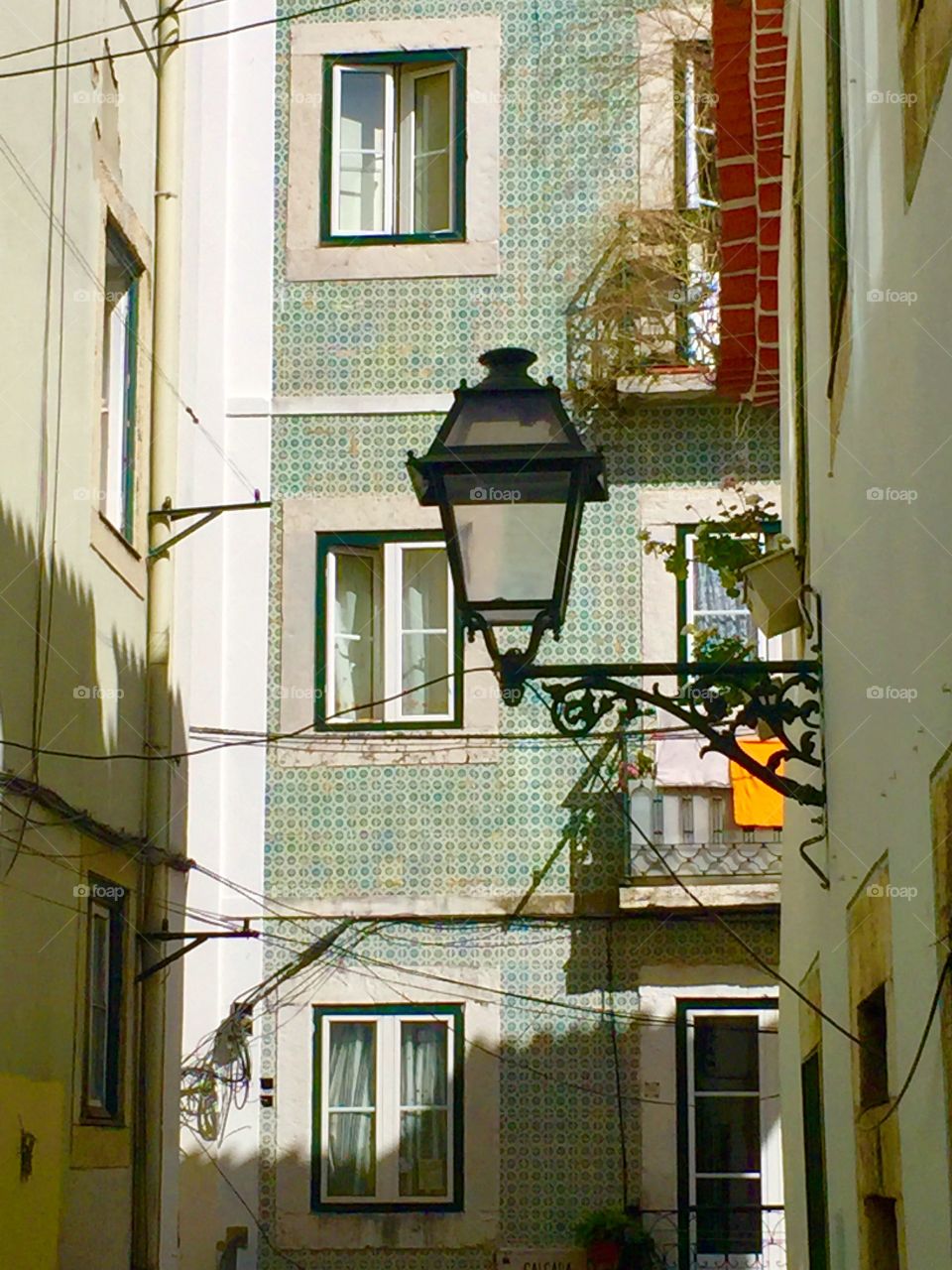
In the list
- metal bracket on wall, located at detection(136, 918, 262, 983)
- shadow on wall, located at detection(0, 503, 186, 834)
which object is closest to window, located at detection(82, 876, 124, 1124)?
metal bracket on wall, located at detection(136, 918, 262, 983)

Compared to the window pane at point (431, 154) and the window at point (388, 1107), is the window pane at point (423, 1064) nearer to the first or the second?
the window at point (388, 1107)

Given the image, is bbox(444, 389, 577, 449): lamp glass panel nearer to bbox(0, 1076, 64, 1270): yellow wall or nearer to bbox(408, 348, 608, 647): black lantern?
bbox(408, 348, 608, 647): black lantern

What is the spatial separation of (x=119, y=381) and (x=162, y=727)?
74.0 inches

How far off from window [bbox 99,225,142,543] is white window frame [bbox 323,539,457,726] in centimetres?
265

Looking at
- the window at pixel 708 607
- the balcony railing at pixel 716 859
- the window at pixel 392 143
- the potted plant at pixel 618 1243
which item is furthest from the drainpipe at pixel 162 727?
the window at pixel 708 607

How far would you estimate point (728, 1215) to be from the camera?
12961 millimetres

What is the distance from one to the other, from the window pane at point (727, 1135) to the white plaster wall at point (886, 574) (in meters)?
6.45

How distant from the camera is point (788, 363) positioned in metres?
9.40

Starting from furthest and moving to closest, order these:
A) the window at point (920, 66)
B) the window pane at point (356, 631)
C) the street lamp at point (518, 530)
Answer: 1. the window pane at point (356, 631)
2. the street lamp at point (518, 530)
3. the window at point (920, 66)

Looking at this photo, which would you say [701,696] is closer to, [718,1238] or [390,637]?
[718,1238]

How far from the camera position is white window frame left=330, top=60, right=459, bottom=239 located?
14727 mm

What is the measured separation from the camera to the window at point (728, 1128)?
12.9 metres

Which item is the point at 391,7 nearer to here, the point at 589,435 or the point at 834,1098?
the point at 589,435

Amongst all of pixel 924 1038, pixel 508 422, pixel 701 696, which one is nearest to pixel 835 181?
pixel 508 422
